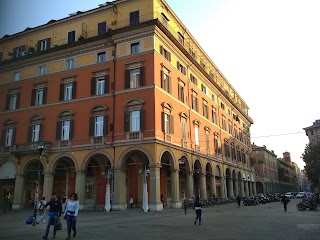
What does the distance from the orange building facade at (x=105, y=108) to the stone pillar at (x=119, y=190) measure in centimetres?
9

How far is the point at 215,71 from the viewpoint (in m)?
51.7

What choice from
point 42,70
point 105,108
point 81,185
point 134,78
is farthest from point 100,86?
point 81,185

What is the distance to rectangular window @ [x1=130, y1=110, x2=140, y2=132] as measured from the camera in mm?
29052

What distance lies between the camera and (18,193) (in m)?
33.3

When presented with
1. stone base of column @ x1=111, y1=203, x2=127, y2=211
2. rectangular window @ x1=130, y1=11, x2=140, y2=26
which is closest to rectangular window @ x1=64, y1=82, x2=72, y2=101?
rectangular window @ x1=130, y1=11, x2=140, y2=26

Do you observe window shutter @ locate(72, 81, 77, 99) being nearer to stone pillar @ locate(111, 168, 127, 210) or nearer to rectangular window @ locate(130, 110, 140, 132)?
rectangular window @ locate(130, 110, 140, 132)

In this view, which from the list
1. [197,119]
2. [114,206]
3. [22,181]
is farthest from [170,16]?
[22,181]

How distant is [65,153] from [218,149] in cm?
2313

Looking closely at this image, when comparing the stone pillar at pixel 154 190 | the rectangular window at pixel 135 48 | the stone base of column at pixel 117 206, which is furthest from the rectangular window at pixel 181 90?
the stone base of column at pixel 117 206

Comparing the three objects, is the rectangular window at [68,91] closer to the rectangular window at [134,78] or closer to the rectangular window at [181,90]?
the rectangular window at [134,78]

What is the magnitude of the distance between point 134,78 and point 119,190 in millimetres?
10504

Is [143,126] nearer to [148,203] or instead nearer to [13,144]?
[148,203]

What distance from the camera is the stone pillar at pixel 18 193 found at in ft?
109

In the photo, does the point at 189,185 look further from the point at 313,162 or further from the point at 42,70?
the point at 313,162
